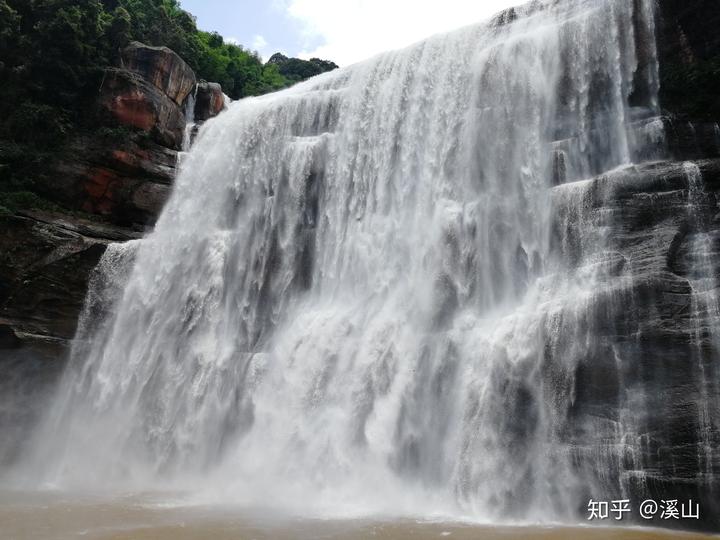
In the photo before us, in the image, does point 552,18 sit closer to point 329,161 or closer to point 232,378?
point 329,161

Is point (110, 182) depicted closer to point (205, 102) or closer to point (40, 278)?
point (40, 278)

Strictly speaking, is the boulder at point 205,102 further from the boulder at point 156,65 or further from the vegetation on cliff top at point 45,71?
the vegetation on cliff top at point 45,71

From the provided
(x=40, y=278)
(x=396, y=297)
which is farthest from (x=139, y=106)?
(x=396, y=297)

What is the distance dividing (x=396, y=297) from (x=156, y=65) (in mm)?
16882

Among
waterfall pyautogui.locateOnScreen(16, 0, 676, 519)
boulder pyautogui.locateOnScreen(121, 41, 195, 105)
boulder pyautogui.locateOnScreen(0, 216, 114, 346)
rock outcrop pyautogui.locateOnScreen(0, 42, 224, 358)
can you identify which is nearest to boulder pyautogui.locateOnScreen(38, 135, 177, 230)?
rock outcrop pyautogui.locateOnScreen(0, 42, 224, 358)

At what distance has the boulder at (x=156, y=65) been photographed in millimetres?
25469

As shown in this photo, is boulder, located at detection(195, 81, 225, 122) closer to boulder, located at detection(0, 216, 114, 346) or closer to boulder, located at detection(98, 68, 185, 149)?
boulder, located at detection(98, 68, 185, 149)

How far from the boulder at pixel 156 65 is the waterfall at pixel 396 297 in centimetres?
589

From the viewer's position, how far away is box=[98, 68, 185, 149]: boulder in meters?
23.5

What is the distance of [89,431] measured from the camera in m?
17.5

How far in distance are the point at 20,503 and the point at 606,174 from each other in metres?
14.6

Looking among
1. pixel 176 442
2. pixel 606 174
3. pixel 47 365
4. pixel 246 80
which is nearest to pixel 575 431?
pixel 606 174

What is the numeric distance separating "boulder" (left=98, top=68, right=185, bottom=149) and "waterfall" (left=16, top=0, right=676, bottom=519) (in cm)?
306

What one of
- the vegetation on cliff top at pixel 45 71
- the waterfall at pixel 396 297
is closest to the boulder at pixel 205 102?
the vegetation on cliff top at pixel 45 71
